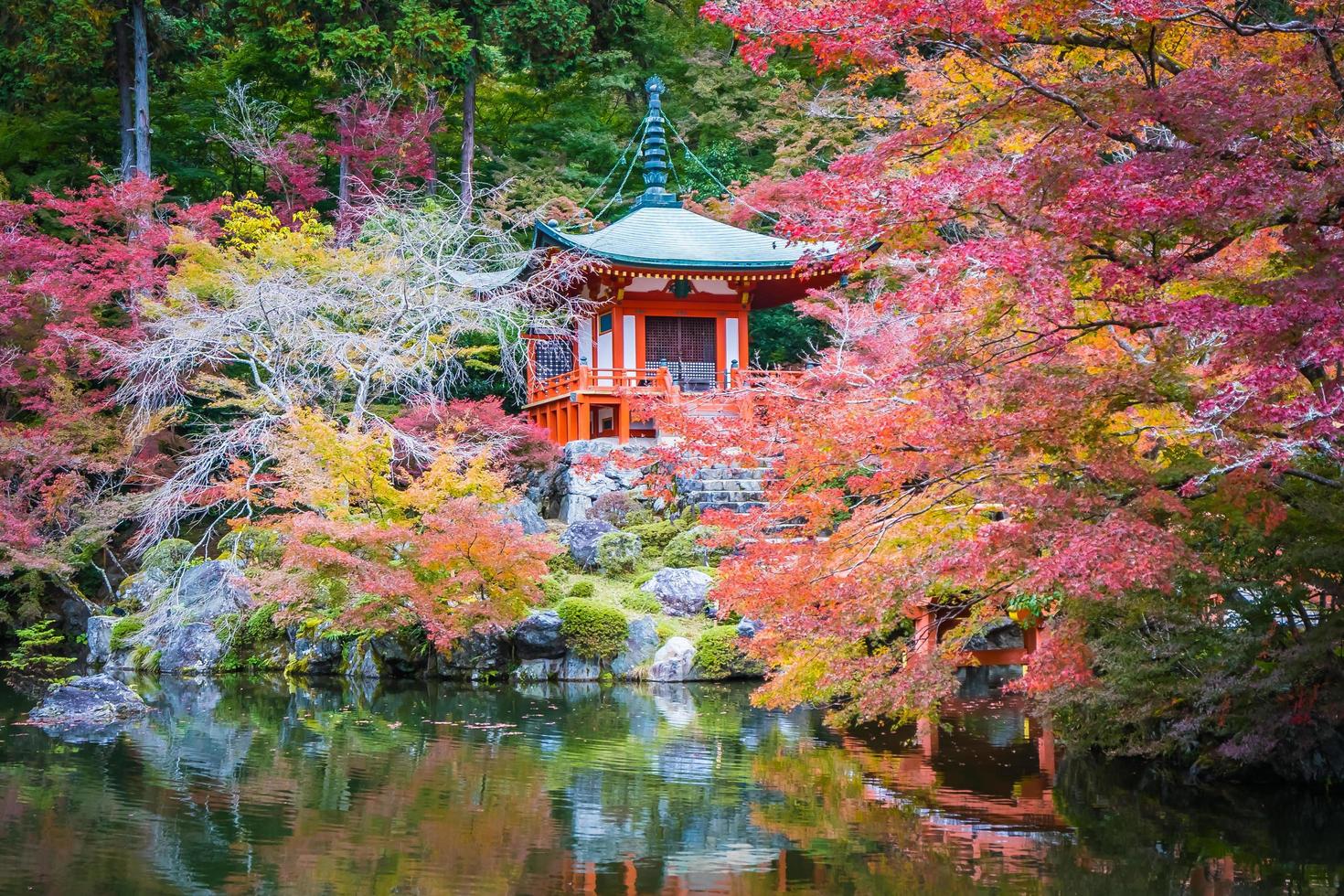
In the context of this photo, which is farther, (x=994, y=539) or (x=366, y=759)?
(x=366, y=759)

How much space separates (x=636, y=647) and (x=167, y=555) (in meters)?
6.89

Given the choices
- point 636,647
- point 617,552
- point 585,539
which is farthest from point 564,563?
point 636,647

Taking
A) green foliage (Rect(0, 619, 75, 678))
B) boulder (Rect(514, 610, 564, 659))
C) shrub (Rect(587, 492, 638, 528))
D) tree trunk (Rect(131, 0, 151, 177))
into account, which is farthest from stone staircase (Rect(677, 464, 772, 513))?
tree trunk (Rect(131, 0, 151, 177))

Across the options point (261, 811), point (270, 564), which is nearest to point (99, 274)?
point (270, 564)

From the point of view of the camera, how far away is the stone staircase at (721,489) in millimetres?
16859

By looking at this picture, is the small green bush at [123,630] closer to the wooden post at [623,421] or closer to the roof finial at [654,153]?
the wooden post at [623,421]

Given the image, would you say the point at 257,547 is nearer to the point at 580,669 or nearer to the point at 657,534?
the point at 580,669

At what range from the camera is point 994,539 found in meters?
6.48

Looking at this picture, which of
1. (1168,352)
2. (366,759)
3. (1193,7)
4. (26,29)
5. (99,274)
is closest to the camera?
(1193,7)

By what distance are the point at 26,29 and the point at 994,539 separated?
19.9m

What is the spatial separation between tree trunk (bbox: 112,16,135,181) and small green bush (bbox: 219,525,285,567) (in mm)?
8250

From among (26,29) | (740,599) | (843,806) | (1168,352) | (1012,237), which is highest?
(26,29)

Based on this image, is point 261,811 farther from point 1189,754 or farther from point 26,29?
point 26,29

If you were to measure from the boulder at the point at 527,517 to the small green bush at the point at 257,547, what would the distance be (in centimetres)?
296
